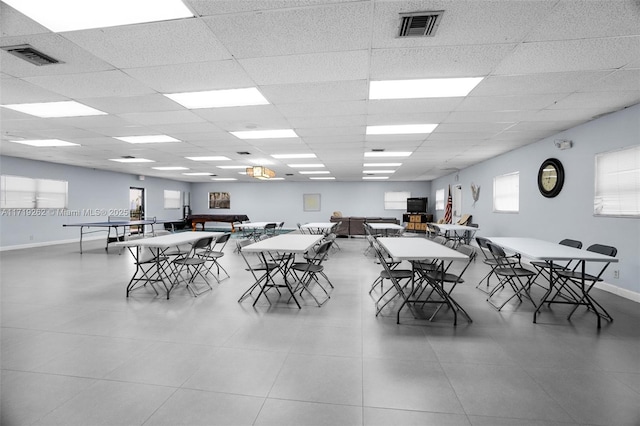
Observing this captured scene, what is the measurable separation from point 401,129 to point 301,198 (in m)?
10.7

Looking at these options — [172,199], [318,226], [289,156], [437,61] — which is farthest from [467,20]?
[172,199]

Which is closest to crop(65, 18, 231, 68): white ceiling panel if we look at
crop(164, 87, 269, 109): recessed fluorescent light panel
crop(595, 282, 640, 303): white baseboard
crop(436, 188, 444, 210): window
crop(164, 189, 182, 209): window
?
crop(164, 87, 269, 109): recessed fluorescent light panel

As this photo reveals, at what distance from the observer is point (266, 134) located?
534 cm

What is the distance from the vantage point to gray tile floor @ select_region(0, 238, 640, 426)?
1660 millimetres

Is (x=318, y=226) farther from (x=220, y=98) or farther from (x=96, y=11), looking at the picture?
(x=96, y=11)

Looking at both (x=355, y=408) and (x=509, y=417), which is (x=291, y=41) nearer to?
(x=355, y=408)

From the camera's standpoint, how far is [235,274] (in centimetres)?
512

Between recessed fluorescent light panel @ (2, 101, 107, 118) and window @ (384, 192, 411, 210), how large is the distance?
12962 mm

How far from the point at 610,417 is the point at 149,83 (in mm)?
4622

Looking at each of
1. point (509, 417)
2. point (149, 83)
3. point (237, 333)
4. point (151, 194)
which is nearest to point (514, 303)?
point (509, 417)

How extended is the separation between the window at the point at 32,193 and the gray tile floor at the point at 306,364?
609cm

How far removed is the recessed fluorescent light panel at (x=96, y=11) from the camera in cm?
190

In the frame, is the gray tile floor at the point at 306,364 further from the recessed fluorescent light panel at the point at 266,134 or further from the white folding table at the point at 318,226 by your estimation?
the white folding table at the point at 318,226

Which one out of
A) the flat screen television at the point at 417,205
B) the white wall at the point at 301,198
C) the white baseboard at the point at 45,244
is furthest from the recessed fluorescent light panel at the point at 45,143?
the flat screen television at the point at 417,205
